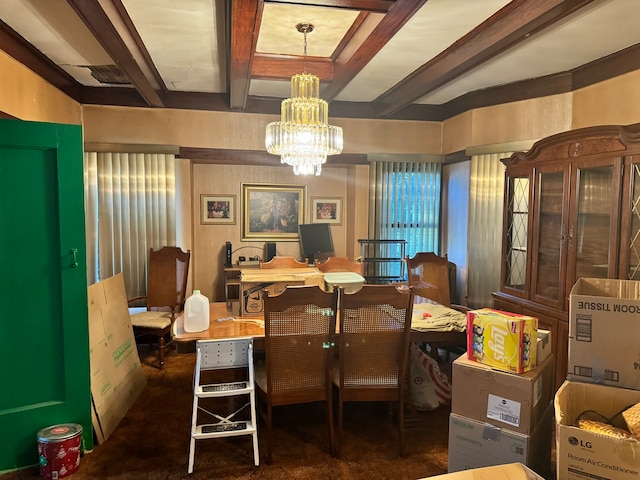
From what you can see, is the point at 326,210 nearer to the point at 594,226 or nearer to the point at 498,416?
the point at 594,226

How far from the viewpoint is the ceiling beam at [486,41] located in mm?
2299

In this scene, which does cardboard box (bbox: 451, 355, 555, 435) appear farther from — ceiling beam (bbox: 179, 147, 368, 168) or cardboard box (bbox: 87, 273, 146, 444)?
ceiling beam (bbox: 179, 147, 368, 168)

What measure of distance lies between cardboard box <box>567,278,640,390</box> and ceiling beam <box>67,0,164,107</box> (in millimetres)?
2689

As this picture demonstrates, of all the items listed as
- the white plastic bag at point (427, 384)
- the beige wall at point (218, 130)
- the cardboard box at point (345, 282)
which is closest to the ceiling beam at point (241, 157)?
the beige wall at point (218, 130)

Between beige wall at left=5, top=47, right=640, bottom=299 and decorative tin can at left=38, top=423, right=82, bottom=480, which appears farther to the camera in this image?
beige wall at left=5, top=47, right=640, bottom=299

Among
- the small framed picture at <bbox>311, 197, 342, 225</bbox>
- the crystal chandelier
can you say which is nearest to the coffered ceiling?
the crystal chandelier

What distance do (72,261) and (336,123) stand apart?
3226 mm

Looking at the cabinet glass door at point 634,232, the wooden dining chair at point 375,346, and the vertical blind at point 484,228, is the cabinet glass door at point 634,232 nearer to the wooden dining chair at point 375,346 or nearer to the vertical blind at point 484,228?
the wooden dining chair at point 375,346

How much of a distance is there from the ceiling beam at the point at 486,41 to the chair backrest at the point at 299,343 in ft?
5.95

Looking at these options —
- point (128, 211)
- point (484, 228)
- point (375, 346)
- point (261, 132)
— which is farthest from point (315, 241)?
point (375, 346)

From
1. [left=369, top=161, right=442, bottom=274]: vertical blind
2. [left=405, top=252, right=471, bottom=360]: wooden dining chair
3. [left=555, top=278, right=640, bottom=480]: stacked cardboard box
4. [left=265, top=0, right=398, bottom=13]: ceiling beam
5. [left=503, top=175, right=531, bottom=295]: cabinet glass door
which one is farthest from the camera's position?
[left=369, top=161, right=442, bottom=274]: vertical blind

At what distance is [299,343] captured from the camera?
2.48 m

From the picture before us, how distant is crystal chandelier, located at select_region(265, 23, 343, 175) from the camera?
2904mm

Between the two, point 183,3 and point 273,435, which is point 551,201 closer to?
point 273,435
